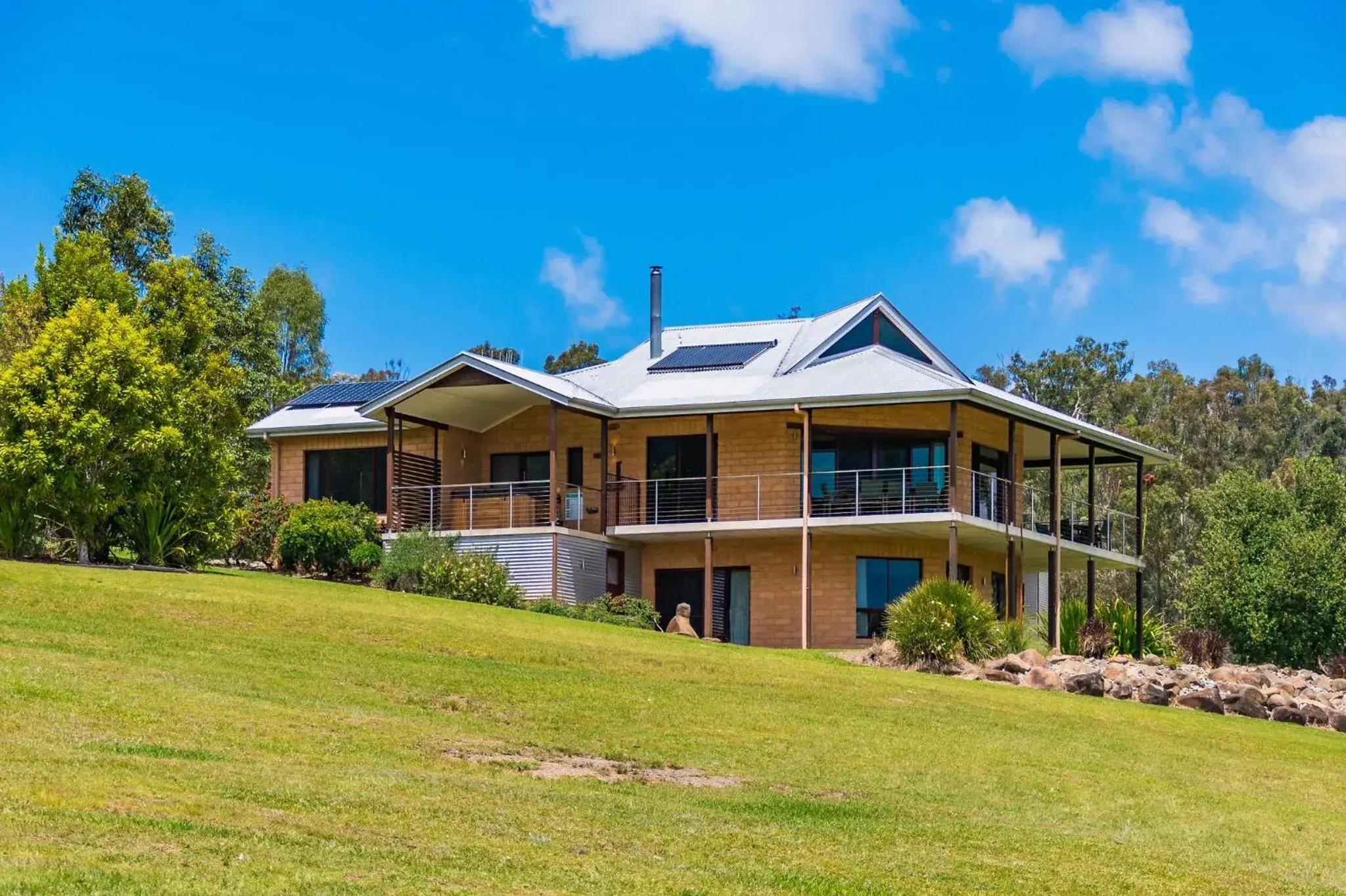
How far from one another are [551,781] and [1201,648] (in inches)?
1105

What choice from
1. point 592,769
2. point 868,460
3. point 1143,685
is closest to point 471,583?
point 868,460

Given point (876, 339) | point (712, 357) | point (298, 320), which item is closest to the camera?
point (876, 339)

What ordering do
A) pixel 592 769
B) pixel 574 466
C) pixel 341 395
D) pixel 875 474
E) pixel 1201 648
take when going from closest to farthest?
pixel 592 769 < pixel 875 474 < pixel 1201 648 < pixel 574 466 < pixel 341 395

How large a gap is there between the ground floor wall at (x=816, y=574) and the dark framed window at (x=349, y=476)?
8.61 metres

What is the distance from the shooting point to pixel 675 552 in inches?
1578

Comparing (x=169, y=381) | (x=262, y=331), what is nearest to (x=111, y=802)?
(x=169, y=381)

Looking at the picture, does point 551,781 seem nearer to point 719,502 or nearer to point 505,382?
point 505,382

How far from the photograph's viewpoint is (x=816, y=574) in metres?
38.8

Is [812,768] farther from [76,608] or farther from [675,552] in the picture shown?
[675,552]

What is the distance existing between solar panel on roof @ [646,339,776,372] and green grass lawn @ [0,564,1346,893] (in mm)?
12810

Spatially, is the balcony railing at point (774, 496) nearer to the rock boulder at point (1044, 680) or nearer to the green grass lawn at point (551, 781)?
the rock boulder at point (1044, 680)

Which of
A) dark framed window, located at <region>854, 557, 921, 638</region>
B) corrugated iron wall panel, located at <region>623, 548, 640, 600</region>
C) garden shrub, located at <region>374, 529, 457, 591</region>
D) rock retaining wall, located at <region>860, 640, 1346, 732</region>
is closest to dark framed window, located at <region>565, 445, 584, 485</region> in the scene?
corrugated iron wall panel, located at <region>623, 548, 640, 600</region>

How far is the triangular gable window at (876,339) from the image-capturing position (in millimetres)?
40906

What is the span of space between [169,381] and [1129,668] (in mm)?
17572
